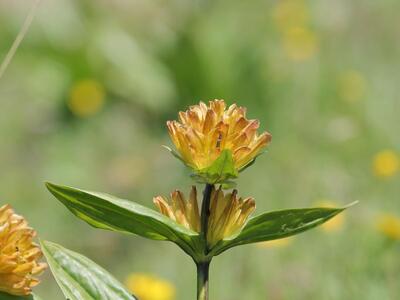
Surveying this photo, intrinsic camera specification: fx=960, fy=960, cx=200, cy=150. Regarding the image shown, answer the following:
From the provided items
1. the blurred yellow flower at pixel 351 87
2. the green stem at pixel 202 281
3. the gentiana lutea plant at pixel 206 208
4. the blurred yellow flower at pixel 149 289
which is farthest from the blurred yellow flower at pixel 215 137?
the blurred yellow flower at pixel 351 87

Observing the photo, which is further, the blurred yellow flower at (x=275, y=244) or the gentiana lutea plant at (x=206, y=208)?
the blurred yellow flower at (x=275, y=244)

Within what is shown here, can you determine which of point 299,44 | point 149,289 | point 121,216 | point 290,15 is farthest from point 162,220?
point 290,15

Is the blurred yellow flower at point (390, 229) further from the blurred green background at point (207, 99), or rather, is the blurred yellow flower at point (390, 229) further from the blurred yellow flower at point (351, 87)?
the blurred yellow flower at point (351, 87)

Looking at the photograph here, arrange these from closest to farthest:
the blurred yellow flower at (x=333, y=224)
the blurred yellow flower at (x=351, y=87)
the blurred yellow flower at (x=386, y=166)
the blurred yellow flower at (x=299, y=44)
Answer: the blurred yellow flower at (x=333, y=224) → the blurred yellow flower at (x=386, y=166) → the blurred yellow flower at (x=351, y=87) → the blurred yellow flower at (x=299, y=44)

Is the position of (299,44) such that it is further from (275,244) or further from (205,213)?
(205,213)

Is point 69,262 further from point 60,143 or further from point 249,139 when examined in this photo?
point 60,143

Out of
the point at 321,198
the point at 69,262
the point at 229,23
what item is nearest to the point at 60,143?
the point at 229,23

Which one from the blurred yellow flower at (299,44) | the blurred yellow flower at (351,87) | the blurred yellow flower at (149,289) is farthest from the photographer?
the blurred yellow flower at (299,44)
